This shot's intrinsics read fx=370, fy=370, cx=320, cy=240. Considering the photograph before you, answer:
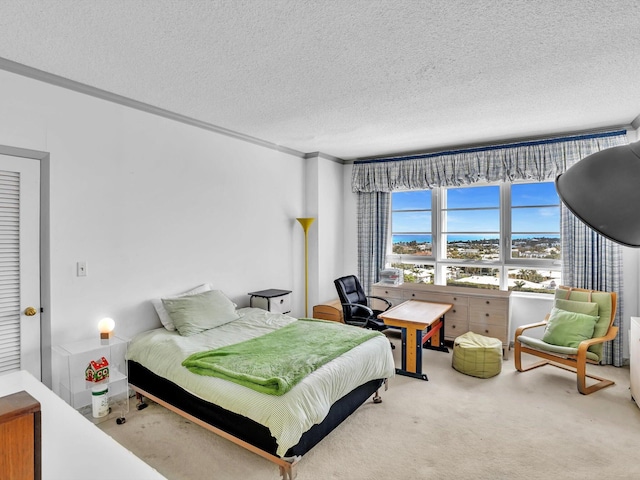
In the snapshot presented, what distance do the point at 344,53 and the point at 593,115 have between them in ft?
9.10

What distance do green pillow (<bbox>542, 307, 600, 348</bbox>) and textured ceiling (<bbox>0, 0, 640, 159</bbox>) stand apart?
1.98m

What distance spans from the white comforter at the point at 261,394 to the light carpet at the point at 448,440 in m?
0.35

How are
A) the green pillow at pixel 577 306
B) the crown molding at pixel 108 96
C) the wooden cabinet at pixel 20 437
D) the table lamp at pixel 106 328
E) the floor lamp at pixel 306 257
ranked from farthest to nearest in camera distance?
the floor lamp at pixel 306 257 → the green pillow at pixel 577 306 → the table lamp at pixel 106 328 → the crown molding at pixel 108 96 → the wooden cabinet at pixel 20 437

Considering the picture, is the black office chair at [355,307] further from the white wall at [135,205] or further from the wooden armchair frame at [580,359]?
the wooden armchair frame at [580,359]

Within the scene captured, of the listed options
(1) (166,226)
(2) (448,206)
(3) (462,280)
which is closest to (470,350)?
(3) (462,280)

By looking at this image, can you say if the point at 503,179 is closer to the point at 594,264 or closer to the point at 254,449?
the point at 594,264

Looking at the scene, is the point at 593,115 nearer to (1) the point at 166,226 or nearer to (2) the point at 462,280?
(2) the point at 462,280

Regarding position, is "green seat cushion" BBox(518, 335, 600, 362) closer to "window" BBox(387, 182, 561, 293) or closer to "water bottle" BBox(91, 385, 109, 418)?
"window" BBox(387, 182, 561, 293)

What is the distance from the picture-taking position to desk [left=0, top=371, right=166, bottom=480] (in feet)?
3.51

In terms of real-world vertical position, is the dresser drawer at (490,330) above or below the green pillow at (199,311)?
below

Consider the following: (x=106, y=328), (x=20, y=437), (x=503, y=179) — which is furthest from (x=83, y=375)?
(x=503, y=179)

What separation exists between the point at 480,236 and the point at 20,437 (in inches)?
196

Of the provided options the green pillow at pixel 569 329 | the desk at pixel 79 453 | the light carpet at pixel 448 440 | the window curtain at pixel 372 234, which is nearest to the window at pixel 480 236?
the window curtain at pixel 372 234

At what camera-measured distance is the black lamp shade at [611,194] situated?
994mm
